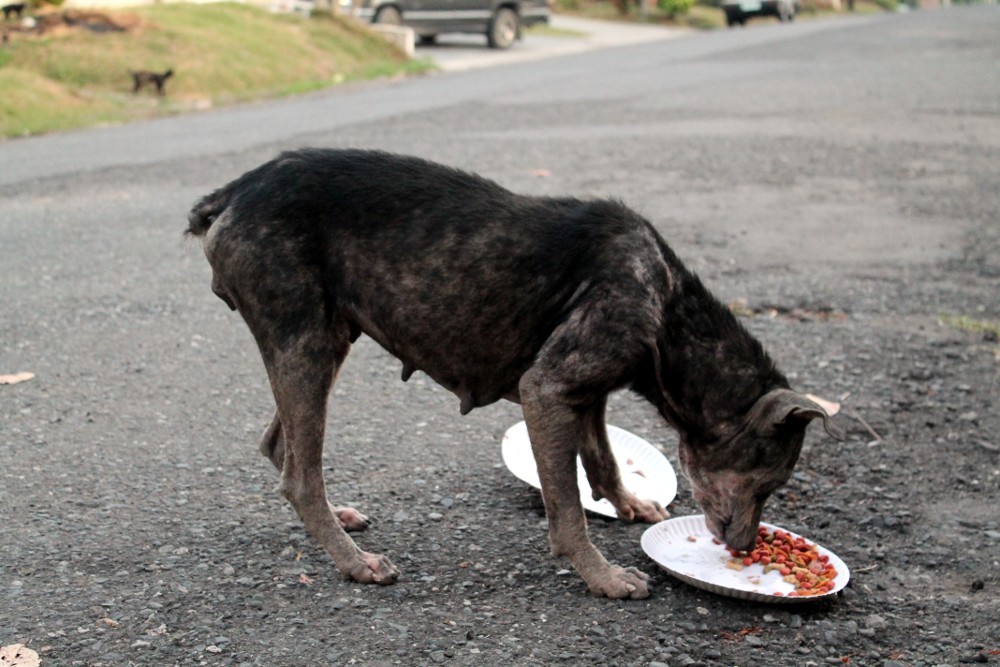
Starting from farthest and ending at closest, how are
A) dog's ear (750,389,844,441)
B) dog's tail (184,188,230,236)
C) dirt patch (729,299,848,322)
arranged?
dirt patch (729,299,848,322), dog's tail (184,188,230,236), dog's ear (750,389,844,441)

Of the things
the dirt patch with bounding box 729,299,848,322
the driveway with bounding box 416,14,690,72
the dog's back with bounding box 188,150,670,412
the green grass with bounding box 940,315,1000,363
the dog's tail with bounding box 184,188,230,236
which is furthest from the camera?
the driveway with bounding box 416,14,690,72

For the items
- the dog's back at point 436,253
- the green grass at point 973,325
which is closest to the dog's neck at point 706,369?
the dog's back at point 436,253

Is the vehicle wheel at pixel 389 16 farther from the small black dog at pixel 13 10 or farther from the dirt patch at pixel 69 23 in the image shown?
the small black dog at pixel 13 10

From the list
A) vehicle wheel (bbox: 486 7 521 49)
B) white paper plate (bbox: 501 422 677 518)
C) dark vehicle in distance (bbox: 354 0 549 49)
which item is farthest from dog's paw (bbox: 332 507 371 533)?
vehicle wheel (bbox: 486 7 521 49)

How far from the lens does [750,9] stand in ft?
140

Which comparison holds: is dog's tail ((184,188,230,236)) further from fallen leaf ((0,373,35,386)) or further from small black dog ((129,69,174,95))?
small black dog ((129,69,174,95))

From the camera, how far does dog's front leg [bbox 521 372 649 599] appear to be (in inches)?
173

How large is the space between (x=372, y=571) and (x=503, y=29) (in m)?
26.2

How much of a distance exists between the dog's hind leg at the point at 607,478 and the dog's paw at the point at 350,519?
947 mm

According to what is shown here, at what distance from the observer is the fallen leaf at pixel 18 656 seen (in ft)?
12.6

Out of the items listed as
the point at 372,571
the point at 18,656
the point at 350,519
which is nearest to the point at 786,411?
the point at 372,571

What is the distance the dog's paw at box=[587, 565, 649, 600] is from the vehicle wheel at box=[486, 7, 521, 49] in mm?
25683

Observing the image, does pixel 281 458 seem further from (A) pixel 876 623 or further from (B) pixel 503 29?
(B) pixel 503 29

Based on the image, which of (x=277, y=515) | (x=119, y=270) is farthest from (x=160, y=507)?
(x=119, y=270)
